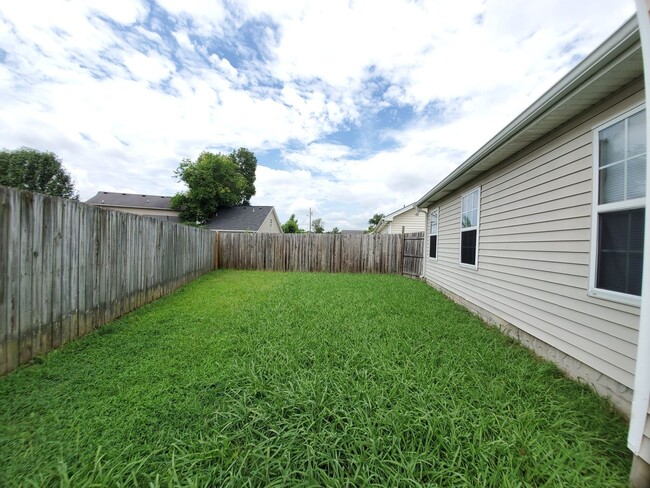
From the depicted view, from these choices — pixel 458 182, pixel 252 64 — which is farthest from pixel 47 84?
pixel 458 182

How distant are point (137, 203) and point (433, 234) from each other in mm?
27419

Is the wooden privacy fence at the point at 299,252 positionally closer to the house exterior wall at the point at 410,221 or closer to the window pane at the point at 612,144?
the window pane at the point at 612,144

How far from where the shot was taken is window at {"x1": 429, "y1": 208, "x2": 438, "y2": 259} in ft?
22.8

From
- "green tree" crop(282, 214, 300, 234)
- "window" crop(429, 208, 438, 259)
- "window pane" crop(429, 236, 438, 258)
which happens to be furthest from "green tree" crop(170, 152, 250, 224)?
"window pane" crop(429, 236, 438, 258)

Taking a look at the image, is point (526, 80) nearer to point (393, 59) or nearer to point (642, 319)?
point (393, 59)

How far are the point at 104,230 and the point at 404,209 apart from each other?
15.0 m

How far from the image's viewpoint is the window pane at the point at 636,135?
1.82m

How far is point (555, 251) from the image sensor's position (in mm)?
2621

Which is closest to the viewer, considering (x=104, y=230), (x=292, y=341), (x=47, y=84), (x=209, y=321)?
(x=292, y=341)

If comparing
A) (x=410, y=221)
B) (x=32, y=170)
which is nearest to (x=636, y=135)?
(x=410, y=221)

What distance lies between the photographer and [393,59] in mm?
5523

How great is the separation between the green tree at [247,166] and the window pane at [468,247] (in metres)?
23.2

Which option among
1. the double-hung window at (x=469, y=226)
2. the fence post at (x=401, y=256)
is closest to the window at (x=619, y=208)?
the double-hung window at (x=469, y=226)

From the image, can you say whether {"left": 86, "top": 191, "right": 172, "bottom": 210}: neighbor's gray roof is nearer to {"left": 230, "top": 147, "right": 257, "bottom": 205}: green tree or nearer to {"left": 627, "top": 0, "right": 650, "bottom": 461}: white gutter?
{"left": 230, "top": 147, "right": 257, "bottom": 205}: green tree
